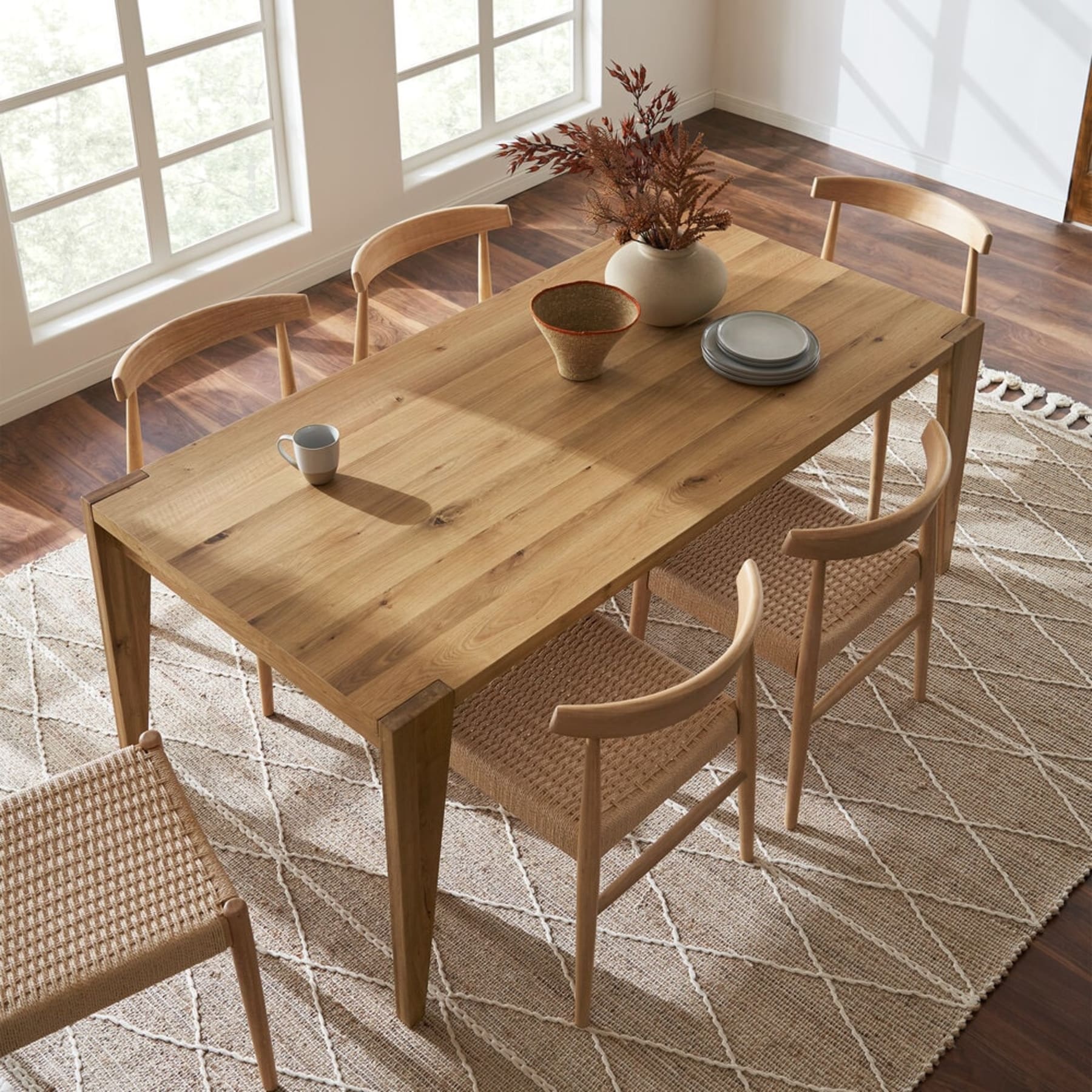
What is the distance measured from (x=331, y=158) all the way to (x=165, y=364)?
75.4 inches

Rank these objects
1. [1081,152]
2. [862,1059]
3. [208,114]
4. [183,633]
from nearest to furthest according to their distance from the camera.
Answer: [862,1059], [183,633], [208,114], [1081,152]

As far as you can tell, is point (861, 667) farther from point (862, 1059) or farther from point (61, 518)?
point (61, 518)

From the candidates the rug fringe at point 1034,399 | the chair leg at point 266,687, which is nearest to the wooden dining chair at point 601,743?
the chair leg at point 266,687

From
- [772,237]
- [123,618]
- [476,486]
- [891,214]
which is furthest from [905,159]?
[123,618]

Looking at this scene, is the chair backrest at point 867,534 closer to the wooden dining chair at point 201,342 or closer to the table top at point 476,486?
the table top at point 476,486

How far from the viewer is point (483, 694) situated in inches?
96.9

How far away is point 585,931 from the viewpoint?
232 cm

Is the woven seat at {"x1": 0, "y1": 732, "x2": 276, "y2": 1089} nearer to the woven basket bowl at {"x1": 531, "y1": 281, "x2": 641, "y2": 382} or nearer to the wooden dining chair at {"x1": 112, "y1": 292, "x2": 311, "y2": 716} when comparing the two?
the wooden dining chair at {"x1": 112, "y1": 292, "x2": 311, "y2": 716}

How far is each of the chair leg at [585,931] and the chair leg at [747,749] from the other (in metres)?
0.40

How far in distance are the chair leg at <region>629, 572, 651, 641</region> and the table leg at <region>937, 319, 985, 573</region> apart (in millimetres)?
727

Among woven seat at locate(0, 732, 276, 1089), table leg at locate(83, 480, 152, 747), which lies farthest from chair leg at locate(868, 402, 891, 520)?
woven seat at locate(0, 732, 276, 1089)

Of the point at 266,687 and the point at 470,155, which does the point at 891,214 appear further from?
the point at 470,155

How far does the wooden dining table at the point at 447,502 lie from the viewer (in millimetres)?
2137

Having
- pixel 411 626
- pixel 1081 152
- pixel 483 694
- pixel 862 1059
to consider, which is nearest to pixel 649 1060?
pixel 862 1059
